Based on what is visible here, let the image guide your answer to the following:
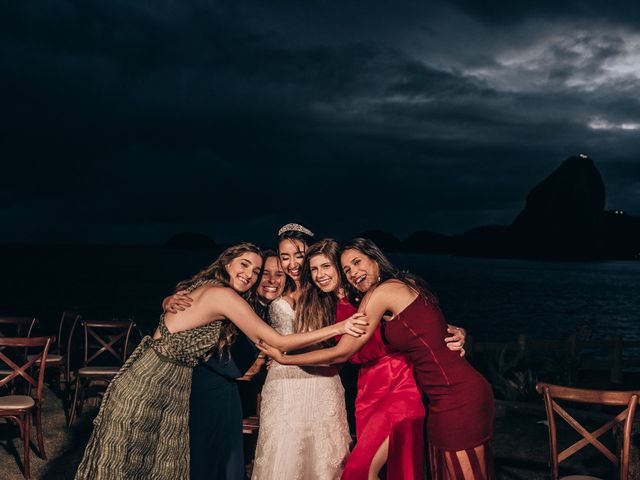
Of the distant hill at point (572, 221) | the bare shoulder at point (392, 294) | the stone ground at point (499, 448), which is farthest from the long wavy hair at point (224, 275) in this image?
the distant hill at point (572, 221)

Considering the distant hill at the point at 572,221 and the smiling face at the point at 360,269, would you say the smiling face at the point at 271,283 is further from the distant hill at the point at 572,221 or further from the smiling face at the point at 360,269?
the distant hill at the point at 572,221

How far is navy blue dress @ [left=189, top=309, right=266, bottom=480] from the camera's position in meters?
3.38

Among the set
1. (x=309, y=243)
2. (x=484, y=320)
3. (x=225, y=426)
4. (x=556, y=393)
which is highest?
(x=309, y=243)

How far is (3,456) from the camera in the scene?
556 centimetres

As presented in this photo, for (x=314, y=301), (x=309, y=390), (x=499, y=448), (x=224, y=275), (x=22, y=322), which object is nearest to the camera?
(x=224, y=275)

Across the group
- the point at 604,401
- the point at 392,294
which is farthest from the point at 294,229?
the point at 604,401

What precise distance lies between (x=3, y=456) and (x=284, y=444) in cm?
355

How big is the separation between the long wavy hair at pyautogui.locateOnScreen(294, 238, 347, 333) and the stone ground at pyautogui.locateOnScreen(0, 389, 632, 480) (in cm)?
279

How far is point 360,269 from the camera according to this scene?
353 cm

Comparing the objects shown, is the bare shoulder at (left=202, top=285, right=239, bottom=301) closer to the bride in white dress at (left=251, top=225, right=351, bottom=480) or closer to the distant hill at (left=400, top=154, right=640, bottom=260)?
Answer: the bride in white dress at (left=251, top=225, right=351, bottom=480)

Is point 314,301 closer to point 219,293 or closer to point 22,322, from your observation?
point 219,293

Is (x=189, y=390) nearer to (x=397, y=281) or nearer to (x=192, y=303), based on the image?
(x=192, y=303)

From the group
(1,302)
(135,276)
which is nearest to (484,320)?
(1,302)

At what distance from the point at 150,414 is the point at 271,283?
141 centimetres
